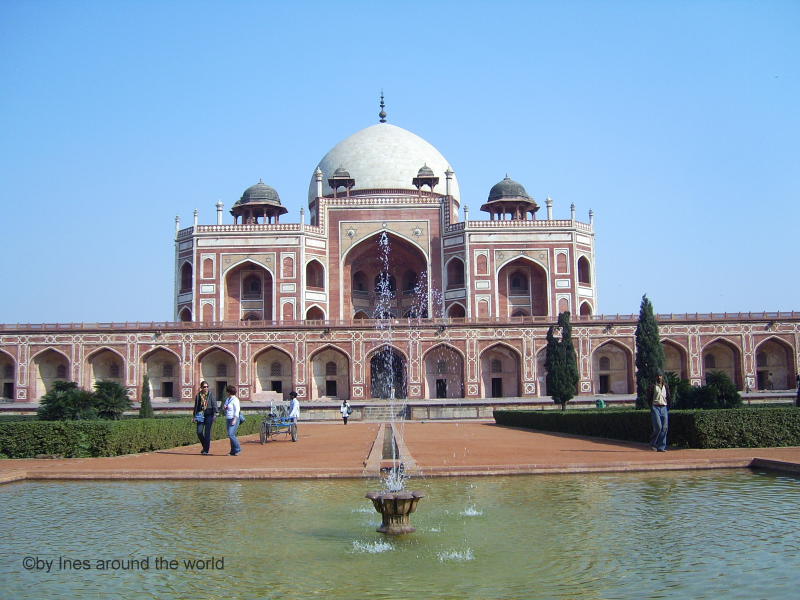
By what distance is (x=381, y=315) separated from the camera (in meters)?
36.1

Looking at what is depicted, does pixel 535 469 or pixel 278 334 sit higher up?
pixel 278 334

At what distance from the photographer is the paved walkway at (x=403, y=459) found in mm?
8062

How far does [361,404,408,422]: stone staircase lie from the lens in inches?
951

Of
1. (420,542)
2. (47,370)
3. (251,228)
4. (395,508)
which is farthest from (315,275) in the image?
(420,542)

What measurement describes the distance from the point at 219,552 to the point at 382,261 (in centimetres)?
3269

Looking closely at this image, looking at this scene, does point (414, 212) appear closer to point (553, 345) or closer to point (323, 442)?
point (553, 345)

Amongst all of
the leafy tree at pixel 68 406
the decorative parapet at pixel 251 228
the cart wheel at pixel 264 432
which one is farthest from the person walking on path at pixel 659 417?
the decorative parapet at pixel 251 228

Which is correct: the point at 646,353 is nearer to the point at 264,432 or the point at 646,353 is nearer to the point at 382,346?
the point at 264,432

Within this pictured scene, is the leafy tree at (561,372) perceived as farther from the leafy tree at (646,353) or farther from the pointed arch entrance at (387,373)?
the pointed arch entrance at (387,373)

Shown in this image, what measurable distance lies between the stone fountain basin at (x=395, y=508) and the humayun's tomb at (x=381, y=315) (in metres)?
22.6

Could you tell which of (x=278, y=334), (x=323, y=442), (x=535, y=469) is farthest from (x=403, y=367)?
(x=535, y=469)

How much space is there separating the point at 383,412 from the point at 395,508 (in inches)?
764

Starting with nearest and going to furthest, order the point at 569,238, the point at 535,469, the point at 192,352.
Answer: the point at 535,469
the point at 192,352
the point at 569,238

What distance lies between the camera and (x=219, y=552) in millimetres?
4980
